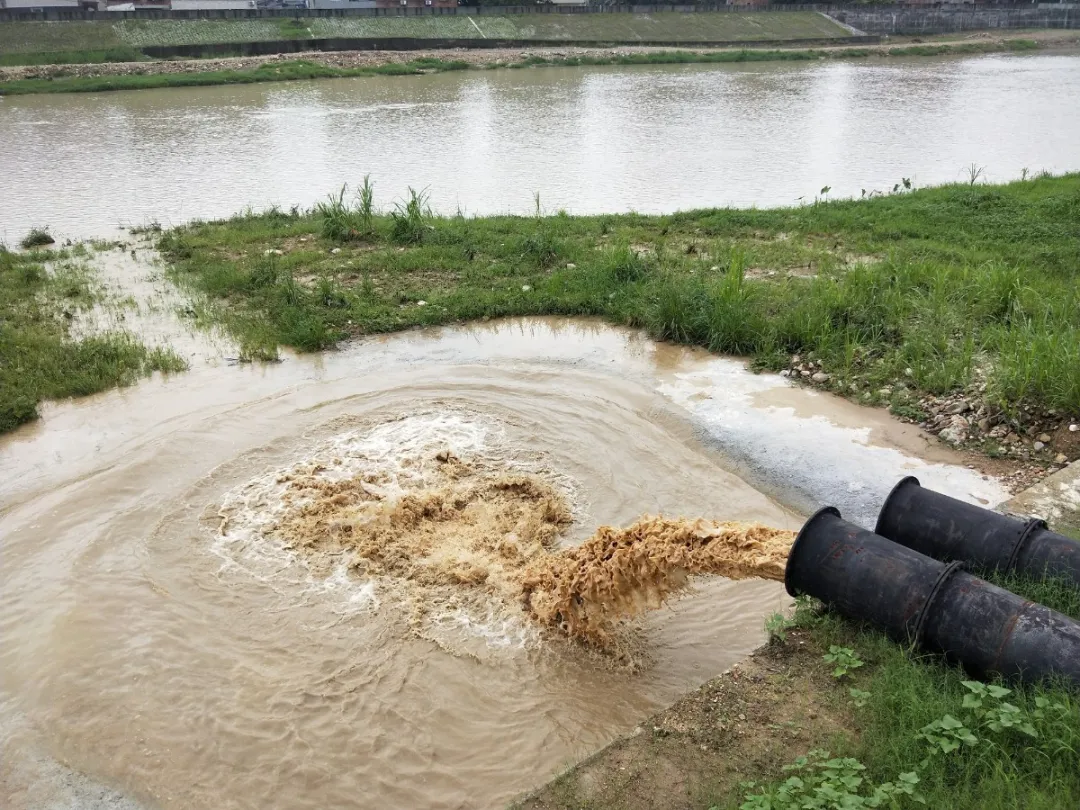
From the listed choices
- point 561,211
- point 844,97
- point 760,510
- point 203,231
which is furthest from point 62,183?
point 844,97

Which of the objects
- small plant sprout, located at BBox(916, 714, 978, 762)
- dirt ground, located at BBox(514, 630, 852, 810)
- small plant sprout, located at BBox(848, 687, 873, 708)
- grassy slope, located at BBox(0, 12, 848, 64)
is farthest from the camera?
grassy slope, located at BBox(0, 12, 848, 64)

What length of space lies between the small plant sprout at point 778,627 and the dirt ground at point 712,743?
20cm

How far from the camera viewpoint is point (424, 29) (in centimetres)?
4984

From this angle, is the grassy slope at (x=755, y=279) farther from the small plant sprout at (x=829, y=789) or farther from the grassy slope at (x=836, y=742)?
the small plant sprout at (x=829, y=789)

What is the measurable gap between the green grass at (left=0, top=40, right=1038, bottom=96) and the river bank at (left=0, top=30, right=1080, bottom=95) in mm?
42

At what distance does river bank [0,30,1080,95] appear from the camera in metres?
36.8

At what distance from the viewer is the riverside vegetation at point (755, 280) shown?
28.5 feet

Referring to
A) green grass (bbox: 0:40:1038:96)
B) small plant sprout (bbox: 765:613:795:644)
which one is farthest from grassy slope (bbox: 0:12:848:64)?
small plant sprout (bbox: 765:613:795:644)

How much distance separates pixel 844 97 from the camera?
32844 mm

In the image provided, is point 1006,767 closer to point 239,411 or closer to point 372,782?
point 372,782

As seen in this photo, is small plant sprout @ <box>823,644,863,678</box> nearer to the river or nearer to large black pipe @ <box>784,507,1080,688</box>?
large black pipe @ <box>784,507,1080,688</box>

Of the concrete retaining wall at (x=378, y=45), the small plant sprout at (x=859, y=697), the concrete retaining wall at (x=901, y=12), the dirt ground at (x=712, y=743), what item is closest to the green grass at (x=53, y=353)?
the dirt ground at (x=712, y=743)

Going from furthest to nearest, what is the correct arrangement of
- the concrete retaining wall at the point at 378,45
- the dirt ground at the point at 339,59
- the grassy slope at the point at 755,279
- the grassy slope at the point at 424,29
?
the concrete retaining wall at the point at 378,45 → the grassy slope at the point at 424,29 → the dirt ground at the point at 339,59 → the grassy slope at the point at 755,279

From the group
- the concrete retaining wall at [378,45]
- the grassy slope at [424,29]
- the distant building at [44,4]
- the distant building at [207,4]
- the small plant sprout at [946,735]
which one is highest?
the distant building at [207,4]
